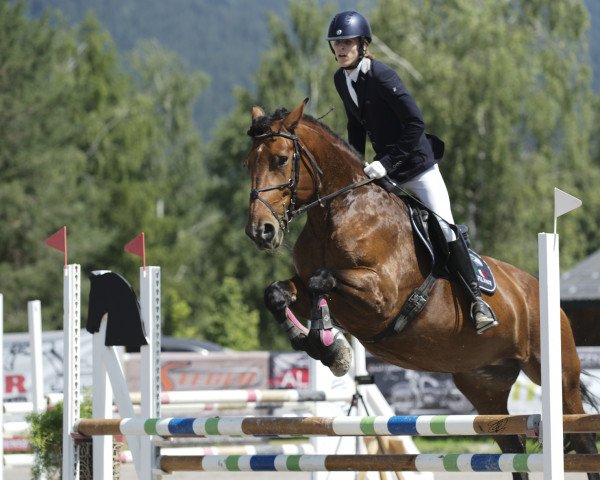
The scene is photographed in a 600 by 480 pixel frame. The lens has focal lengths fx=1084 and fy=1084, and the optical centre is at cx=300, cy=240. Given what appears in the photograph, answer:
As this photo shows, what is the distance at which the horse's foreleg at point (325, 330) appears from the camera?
4.57m

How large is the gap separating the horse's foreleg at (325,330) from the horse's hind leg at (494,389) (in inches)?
58.1

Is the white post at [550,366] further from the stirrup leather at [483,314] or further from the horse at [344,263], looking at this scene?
the stirrup leather at [483,314]

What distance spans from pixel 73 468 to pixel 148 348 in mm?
714

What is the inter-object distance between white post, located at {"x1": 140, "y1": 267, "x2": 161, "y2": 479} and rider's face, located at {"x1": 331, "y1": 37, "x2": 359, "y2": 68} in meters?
1.32

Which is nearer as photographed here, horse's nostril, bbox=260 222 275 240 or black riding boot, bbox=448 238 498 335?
horse's nostril, bbox=260 222 275 240

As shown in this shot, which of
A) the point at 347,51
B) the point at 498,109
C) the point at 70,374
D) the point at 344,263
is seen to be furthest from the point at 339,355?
the point at 498,109

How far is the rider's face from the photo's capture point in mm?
5094

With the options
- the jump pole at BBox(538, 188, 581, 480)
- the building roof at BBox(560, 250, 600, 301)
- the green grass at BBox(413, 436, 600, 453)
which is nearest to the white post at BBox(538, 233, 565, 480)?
the jump pole at BBox(538, 188, 581, 480)

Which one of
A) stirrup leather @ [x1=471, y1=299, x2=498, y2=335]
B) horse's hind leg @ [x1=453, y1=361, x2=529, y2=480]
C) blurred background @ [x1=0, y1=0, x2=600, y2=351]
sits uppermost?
blurred background @ [x1=0, y1=0, x2=600, y2=351]

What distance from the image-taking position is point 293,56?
31453 millimetres

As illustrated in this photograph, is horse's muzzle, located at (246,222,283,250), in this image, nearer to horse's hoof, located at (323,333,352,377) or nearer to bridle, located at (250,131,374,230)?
bridle, located at (250,131,374,230)

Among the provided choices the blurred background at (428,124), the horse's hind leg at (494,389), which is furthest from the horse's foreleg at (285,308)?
the blurred background at (428,124)

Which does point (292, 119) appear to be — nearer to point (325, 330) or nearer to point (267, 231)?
point (267, 231)

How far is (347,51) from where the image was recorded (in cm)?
510
